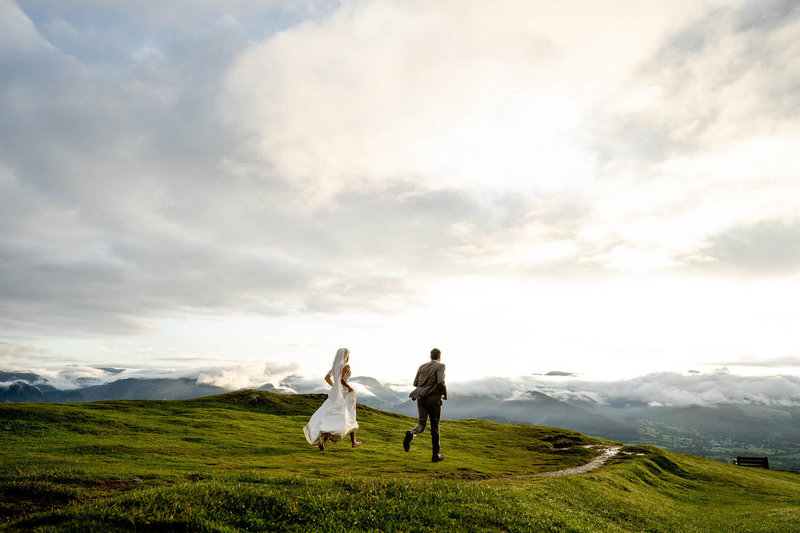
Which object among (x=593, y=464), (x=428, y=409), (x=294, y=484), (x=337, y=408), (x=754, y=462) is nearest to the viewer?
(x=294, y=484)

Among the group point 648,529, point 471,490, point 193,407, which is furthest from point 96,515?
point 193,407

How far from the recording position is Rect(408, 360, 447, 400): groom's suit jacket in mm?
21891

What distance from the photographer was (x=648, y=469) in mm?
43094

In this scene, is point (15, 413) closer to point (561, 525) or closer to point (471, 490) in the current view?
point (471, 490)

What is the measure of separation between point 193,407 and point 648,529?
48120mm

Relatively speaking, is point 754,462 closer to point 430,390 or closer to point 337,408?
point 430,390

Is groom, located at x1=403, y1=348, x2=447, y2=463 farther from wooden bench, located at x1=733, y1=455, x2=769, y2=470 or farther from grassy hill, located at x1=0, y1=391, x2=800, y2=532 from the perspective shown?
wooden bench, located at x1=733, y1=455, x2=769, y2=470

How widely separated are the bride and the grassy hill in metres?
1.72

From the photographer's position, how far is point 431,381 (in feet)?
72.3

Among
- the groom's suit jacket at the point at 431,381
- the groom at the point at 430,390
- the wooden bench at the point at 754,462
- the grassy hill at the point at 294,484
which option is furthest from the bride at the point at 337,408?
the wooden bench at the point at 754,462

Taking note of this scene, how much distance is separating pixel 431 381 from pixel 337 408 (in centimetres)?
641

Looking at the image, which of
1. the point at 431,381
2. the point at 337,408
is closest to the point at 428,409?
the point at 431,381

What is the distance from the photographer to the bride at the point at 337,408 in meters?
24.9

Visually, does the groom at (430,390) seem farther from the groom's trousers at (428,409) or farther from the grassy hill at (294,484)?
the grassy hill at (294,484)
